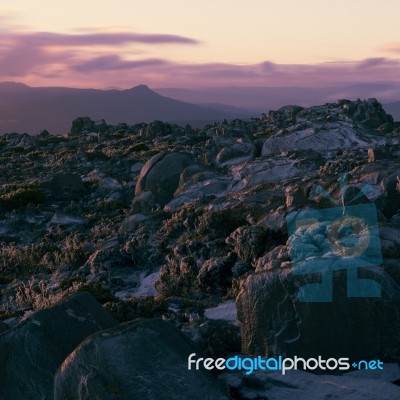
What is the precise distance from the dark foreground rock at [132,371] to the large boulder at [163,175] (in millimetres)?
16245

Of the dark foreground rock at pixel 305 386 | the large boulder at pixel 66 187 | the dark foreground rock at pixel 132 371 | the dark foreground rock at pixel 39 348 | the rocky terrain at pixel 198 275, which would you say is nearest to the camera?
the dark foreground rock at pixel 132 371

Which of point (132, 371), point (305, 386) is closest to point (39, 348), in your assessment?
point (132, 371)

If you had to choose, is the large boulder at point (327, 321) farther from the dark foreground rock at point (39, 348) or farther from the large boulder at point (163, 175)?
the large boulder at point (163, 175)

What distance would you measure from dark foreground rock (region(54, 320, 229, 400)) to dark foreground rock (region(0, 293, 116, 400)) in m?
0.92

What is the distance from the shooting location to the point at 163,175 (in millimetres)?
23281

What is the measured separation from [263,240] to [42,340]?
618cm

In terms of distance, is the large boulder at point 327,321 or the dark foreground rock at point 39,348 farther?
the large boulder at point 327,321

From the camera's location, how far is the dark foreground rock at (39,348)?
22.0ft

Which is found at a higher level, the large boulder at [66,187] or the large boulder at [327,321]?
the large boulder at [327,321]

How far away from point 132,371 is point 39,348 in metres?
1.76

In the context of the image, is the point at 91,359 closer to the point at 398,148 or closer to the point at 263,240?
the point at 263,240

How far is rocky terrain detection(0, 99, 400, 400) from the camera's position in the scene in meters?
5.95

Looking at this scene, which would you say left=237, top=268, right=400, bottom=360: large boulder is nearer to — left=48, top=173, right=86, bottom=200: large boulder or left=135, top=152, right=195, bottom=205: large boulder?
left=135, top=152, right=195, bottom=205: large boulder

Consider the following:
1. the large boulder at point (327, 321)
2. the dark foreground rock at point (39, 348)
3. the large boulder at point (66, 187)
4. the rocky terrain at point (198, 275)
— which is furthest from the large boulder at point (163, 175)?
the dark foreground rock at point (39, 348)
